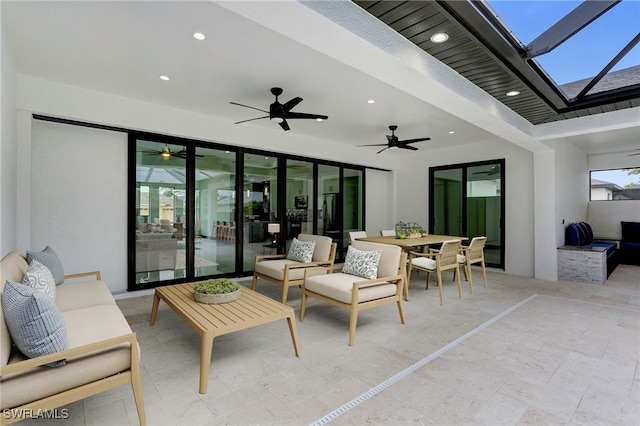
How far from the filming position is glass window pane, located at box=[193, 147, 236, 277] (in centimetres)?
536

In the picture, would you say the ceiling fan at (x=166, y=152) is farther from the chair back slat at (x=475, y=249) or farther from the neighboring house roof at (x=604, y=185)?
the neighboring house roof at (x=604, y=185)

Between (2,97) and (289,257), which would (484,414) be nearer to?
(289,257)

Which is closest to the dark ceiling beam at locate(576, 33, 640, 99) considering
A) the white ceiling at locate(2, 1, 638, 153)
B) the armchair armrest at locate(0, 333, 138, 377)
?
the white ceiling at locate(2, 1, 638, 153)

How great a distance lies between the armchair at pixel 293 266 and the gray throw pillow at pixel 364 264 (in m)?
0.69

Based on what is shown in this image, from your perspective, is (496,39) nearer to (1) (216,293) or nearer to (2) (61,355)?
(1) (216,293)

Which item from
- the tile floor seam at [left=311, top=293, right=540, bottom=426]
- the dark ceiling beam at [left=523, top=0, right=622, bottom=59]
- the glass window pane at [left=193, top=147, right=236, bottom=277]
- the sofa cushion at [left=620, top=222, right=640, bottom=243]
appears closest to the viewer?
the tile floor seam at [left=311, top=293, right=540, bottom=426]

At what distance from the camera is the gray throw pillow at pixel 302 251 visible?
463 cm

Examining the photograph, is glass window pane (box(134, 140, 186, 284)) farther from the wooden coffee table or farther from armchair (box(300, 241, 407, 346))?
armchair (box(300, 241, 407, 346))

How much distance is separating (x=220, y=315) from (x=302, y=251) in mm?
2184

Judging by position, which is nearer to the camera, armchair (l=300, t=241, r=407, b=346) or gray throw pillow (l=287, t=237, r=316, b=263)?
armchair (l=300, t=241, r=407, b=346)

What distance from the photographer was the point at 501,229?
6.68 m

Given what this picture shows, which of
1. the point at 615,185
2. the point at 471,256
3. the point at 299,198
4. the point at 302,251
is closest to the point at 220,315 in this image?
the point at 302,251

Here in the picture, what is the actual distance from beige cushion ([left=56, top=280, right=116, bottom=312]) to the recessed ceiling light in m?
3.62

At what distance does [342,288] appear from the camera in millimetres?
3256
